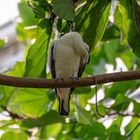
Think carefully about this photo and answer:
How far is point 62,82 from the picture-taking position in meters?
0.66

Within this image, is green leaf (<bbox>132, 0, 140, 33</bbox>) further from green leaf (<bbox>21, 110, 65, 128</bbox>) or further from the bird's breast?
green leaf (<bbox>21, 110, 65, 128</bbox>)

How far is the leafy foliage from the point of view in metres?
0.86

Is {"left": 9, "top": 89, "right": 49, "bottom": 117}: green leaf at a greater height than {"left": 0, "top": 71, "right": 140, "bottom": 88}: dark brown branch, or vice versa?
{"left": 0, "top": 71, "right": 140, "bottom": 88}: dark brown branch

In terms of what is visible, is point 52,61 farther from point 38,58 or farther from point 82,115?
point 82,115

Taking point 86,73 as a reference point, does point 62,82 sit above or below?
above

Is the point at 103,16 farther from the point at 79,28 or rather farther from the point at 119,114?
the point at 119,114

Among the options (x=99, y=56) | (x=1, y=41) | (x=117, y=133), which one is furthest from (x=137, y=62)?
(x=1, y=41)

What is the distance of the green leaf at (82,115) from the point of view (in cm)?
99

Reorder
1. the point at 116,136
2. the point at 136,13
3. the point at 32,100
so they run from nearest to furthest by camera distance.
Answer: the point at 136,13
the point at 116,136
the point at 32,100

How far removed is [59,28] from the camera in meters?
0.85

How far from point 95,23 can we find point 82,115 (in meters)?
0.22

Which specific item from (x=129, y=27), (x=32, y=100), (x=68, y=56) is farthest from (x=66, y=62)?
(x=32, y=100)

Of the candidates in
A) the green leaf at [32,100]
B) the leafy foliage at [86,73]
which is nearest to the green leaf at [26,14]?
the leafy foliage at [86,73]

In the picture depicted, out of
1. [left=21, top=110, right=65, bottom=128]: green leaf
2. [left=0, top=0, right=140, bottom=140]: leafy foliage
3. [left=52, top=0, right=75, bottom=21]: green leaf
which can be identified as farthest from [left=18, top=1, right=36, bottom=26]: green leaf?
[left=52, top=0, right=75, bottom=21]: green leaf
